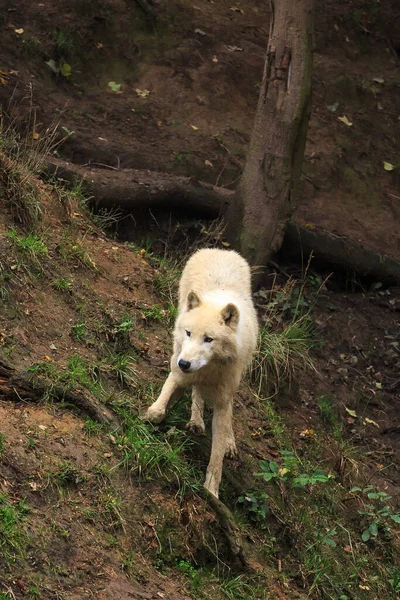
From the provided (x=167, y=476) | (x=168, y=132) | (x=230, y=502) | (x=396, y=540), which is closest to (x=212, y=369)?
(x=167, y=476)

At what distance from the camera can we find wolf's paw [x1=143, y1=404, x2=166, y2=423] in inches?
268


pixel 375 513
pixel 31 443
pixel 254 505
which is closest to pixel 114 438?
pixel 31 443

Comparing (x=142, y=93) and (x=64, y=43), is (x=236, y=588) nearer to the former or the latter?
(x=142, y=93)

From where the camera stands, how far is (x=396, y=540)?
8719 millimetres

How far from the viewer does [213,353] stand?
641 cm

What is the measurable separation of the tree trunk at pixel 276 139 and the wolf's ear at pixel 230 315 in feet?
14.6

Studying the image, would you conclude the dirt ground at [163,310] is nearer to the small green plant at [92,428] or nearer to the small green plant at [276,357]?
the small green plant at [92,428]

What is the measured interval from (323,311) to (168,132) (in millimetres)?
3477

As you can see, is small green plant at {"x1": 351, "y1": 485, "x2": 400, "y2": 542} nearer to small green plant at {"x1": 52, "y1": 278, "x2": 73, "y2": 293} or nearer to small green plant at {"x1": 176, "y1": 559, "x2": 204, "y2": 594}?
small green plant at {"x1": 176, "y1": 559, "x2": 204, "y2": 594}

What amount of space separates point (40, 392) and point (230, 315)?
60.9 inches

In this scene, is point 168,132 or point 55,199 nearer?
point 55,199

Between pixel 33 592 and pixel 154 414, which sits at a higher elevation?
pixel 33 592

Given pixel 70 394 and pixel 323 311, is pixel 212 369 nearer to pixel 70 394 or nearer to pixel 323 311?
pixel 70 394

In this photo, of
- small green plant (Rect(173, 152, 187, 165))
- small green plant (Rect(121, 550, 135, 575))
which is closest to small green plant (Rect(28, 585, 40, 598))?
small green plant (Rect(121, 550, 135, 575))
